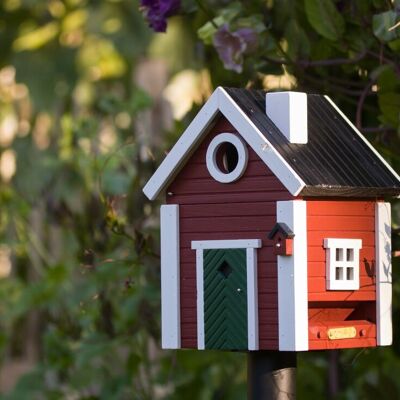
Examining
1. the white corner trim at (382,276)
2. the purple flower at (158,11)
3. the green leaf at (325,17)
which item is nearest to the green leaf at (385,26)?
the green leaf at (325,17)

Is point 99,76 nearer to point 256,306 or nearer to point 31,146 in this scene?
point 31,146

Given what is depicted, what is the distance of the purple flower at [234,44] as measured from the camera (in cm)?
400

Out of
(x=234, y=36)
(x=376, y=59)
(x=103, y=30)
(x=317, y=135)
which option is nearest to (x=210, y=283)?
(x=317, y=135)

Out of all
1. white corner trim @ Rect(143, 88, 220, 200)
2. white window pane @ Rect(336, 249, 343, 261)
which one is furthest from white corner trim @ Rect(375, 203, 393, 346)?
white corner trim @ Rect(143, 88, 220, 200)

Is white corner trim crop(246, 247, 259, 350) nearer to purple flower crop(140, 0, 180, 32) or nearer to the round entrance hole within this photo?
the round entrance hole

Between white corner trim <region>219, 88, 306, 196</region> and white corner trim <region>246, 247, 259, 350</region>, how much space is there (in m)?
0.21

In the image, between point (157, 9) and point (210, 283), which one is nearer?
point (210, 283)

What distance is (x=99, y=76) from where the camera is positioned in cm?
1172

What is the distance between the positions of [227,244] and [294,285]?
25 cm

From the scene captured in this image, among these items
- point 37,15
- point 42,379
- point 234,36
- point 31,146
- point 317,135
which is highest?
point 37,15

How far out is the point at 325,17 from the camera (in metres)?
3.90

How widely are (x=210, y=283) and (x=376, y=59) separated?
114 centimetres

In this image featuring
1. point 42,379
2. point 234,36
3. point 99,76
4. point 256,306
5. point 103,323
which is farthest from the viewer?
point 99,76

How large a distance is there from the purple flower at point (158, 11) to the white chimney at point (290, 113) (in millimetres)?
781
